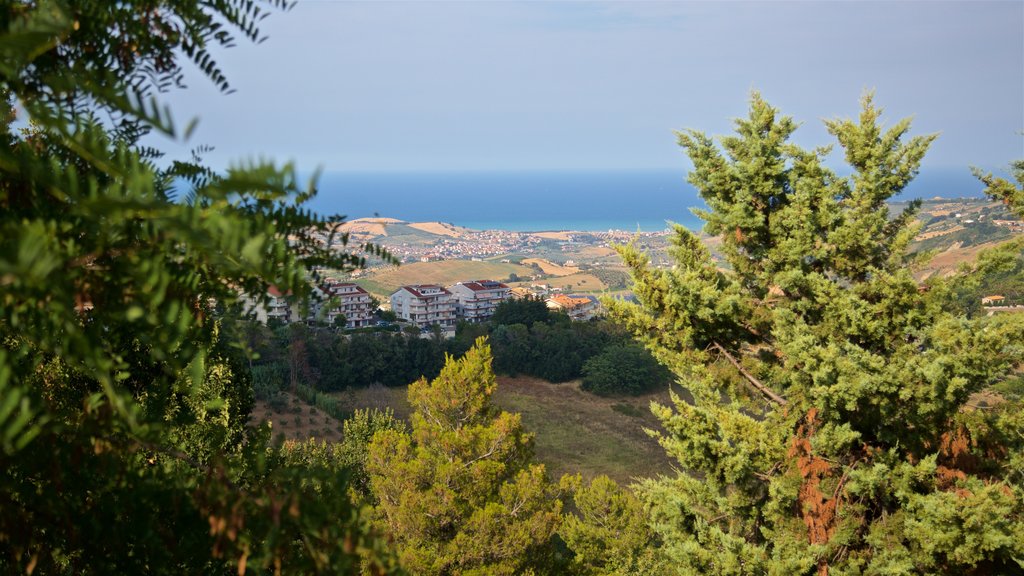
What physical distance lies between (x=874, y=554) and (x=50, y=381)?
6.79 m

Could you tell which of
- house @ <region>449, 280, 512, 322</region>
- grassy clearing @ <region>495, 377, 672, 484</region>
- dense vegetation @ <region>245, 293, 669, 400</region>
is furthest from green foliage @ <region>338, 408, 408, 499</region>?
house @ <region>449, 280, 512, 322</region>

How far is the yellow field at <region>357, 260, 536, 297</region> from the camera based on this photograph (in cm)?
7262

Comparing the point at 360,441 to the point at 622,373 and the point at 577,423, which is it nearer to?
the point at 577,423

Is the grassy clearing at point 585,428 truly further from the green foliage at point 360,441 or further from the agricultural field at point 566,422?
the green foliage at point 360,441

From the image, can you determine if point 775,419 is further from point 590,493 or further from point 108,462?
point 108,462

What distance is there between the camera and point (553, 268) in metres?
91.4

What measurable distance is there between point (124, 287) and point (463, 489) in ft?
28.9

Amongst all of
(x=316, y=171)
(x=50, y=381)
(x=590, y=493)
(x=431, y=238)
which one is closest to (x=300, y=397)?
(x=590, y=493)

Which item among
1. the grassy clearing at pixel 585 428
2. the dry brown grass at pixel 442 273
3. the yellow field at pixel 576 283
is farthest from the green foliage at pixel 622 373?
the dry brown grass at pixel 442 273

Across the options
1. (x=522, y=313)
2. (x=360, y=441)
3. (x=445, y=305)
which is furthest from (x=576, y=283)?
(x=360, y=441)

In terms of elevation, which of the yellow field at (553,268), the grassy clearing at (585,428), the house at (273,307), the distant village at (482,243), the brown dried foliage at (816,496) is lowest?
the grassy clearing at (585,428)

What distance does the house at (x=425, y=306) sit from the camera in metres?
51.7

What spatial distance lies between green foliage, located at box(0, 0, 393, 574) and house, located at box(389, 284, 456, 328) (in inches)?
1919

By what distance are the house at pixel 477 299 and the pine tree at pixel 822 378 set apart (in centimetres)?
4485
